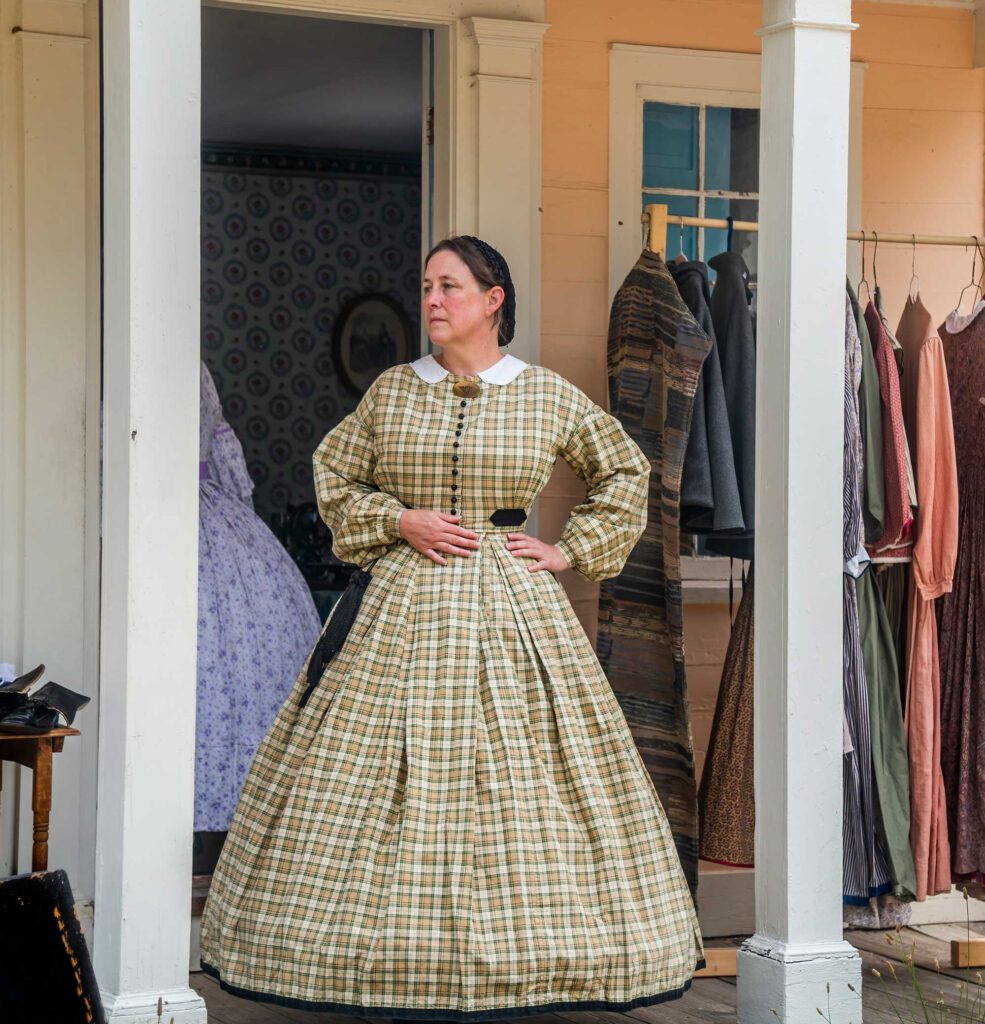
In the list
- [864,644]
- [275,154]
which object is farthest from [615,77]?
[275,154]

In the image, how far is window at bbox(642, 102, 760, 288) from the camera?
4.88 metres

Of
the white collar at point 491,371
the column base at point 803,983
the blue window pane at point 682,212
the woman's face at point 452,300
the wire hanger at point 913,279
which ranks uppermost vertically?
the blue window pane at point 682,212

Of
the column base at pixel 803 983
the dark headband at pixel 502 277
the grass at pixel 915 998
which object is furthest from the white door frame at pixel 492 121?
the grass at pixel 915 998

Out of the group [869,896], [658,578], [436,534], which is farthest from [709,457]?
[869,896]

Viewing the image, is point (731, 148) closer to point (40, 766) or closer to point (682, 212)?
point (682, 212)

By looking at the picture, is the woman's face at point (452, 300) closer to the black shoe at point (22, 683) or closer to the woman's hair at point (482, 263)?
the woman's hair at point (482, 263)

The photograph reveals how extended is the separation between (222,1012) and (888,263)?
9.67 feet

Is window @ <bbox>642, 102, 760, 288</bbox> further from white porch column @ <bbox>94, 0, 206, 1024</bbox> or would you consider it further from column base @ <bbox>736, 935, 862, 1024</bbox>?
column base @ <bbox>736, 935, 862, 1024</bbox>

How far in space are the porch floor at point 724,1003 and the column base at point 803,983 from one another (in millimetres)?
44

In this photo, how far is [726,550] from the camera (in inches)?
175

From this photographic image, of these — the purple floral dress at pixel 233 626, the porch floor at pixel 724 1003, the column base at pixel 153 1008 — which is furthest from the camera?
the purple floral dress at pixel 233 626

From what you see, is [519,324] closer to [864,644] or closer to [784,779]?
[864,644]

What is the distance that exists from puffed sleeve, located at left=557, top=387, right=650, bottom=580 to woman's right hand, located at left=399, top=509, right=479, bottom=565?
261 millimetres

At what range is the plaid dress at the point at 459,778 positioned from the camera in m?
3.26
